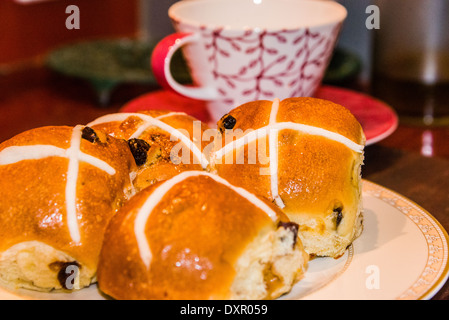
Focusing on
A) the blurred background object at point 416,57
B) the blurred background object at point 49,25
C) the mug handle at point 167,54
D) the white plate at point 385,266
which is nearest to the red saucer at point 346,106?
the mug handle at point 167,54

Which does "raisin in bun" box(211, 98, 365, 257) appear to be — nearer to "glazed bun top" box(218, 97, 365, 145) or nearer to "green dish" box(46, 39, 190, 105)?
"glazed bun top" box(218, 97, 365, 145)

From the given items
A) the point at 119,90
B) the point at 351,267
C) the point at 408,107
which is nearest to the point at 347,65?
the point at 408,107

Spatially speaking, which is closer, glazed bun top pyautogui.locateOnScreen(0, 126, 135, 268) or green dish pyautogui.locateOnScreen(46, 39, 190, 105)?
glazed bun top pyautogui.locateOnScreen(0, 126, 135, 268)

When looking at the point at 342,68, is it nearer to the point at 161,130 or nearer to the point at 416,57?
the point at 416,57

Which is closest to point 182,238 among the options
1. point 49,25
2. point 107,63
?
point 107,63

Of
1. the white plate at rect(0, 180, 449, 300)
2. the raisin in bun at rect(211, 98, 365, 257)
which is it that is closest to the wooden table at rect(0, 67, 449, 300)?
the white plate at rect(0, 180, 449, 300)

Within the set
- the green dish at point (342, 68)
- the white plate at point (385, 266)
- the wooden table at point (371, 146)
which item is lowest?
the wooden table at point (371, 146)

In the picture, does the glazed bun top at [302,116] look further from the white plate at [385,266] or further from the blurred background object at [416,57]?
the blurred background object at [416,57]
